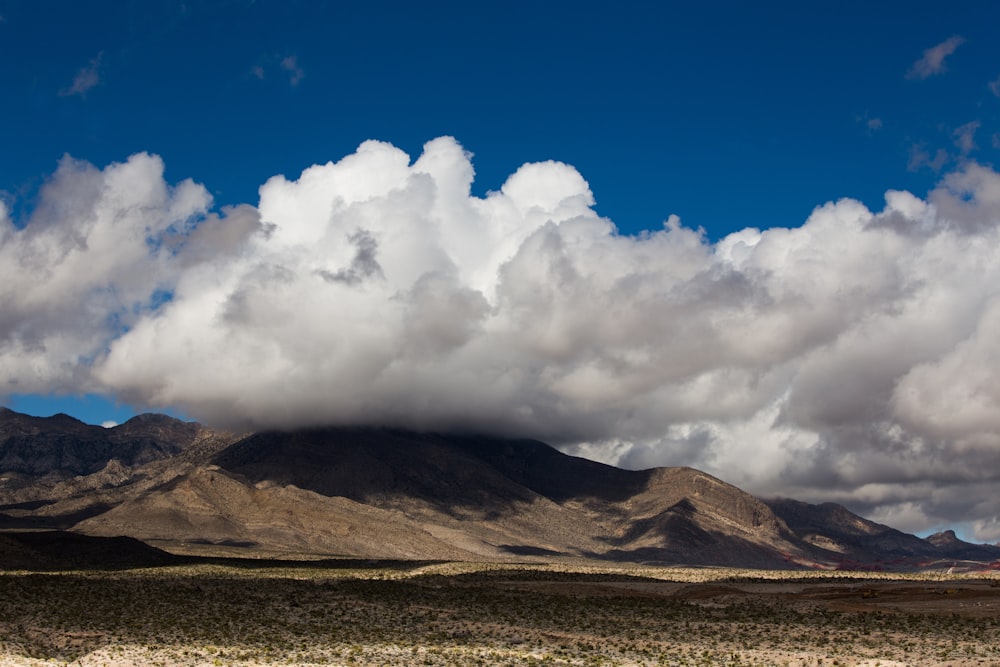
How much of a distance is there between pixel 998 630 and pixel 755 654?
54.9ft

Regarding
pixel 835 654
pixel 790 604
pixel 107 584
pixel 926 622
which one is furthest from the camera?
pixel 107 584

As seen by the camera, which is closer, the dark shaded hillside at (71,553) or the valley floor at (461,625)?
the valley floor at (461,625)

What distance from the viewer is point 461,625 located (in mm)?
58094

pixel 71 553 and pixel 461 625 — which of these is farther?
pixel 71 553

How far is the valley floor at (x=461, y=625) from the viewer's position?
148 ft

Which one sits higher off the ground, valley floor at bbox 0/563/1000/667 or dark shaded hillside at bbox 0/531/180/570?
dark shaded hillside at bbox 0/531/180/570

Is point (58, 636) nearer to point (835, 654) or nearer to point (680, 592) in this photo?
point (835, 654)

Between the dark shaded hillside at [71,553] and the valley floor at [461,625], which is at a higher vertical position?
the dark shaded hillside at [71,553]

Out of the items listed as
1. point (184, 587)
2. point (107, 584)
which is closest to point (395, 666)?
point (184, 587)

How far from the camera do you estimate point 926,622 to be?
60656mm

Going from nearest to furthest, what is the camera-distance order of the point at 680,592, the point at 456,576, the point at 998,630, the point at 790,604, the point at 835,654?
the point at 835,654
the point at 998,630
the point at 790,604
the point at 680,592
the point at 456,576

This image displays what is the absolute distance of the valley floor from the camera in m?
45.0

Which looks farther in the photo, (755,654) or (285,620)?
(285,620)

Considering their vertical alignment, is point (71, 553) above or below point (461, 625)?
above
